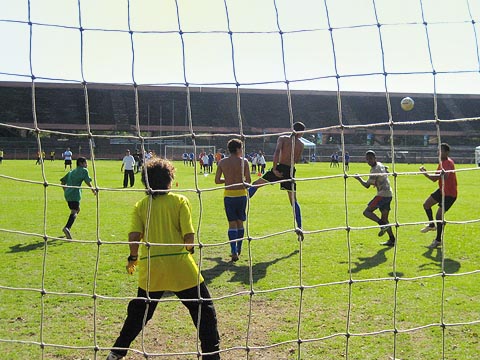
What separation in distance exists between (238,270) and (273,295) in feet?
3.79

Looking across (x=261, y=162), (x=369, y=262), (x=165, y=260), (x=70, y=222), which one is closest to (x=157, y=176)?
(x=165, y=260)

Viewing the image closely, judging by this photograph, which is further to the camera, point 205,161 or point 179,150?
point 179,150

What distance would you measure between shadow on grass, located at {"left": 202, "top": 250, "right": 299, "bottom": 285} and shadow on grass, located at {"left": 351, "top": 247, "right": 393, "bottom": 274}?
104 centimetres

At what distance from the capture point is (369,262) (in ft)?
24.6

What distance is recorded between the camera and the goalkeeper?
385 centimetres

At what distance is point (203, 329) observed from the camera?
12.9 ft

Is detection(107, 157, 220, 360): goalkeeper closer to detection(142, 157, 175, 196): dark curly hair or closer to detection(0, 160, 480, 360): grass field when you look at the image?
detection(142, 157, 175, 196): dark curly hair

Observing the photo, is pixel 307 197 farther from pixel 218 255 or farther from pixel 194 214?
pixel 218 255

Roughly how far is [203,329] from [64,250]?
199 inches

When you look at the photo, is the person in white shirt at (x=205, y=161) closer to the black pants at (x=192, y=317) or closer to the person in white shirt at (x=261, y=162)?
the person in white shirt at (x=261, y=162)

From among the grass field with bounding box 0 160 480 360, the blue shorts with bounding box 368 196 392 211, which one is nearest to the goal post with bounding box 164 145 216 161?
the grass field with bounding box 0 160 480 360

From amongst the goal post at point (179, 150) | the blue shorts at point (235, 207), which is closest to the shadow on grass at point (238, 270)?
the blue shorts at point (235, 207)

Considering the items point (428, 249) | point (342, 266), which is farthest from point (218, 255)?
point (428, 249)

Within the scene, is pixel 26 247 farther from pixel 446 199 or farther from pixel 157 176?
pixel 446 199
